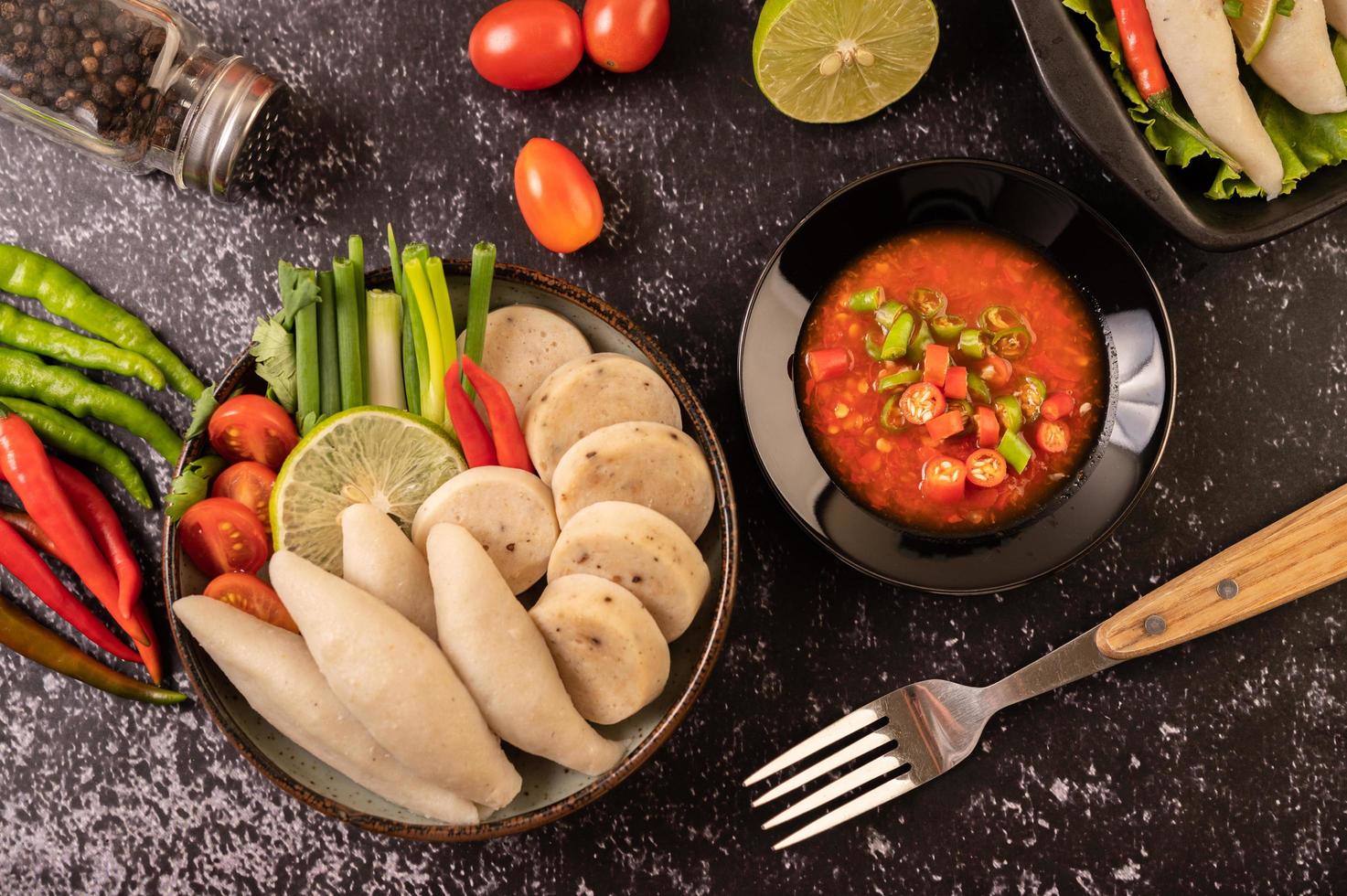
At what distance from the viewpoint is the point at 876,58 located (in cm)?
261

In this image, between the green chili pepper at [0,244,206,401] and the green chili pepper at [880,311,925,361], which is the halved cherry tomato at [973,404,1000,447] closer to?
the green chili pepper at [880,311,925,361]

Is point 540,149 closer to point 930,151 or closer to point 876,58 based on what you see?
point 876,58

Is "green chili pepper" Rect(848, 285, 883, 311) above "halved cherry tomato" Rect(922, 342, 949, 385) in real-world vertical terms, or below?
above

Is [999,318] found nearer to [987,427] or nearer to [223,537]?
[987,427]

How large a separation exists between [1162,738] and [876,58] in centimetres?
218

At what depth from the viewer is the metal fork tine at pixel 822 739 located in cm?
263

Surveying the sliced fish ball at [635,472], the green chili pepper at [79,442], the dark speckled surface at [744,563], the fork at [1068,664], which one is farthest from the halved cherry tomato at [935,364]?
the green chili pepper at [79,442]

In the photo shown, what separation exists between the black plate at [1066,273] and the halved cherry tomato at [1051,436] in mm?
121

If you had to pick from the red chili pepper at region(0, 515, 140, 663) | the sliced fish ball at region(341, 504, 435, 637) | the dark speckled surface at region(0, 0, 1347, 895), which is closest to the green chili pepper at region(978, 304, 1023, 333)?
the dark speckled surface at region(0, 0, 1347, 895)

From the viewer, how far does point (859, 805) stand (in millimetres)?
2646

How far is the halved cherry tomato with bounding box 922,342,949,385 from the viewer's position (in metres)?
2.58

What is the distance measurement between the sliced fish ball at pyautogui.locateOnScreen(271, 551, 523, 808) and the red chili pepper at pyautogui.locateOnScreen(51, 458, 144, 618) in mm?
879

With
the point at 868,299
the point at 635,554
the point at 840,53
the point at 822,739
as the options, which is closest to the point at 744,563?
the point at 822,739

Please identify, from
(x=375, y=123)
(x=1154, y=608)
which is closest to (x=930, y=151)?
(x=1154, y=608)
